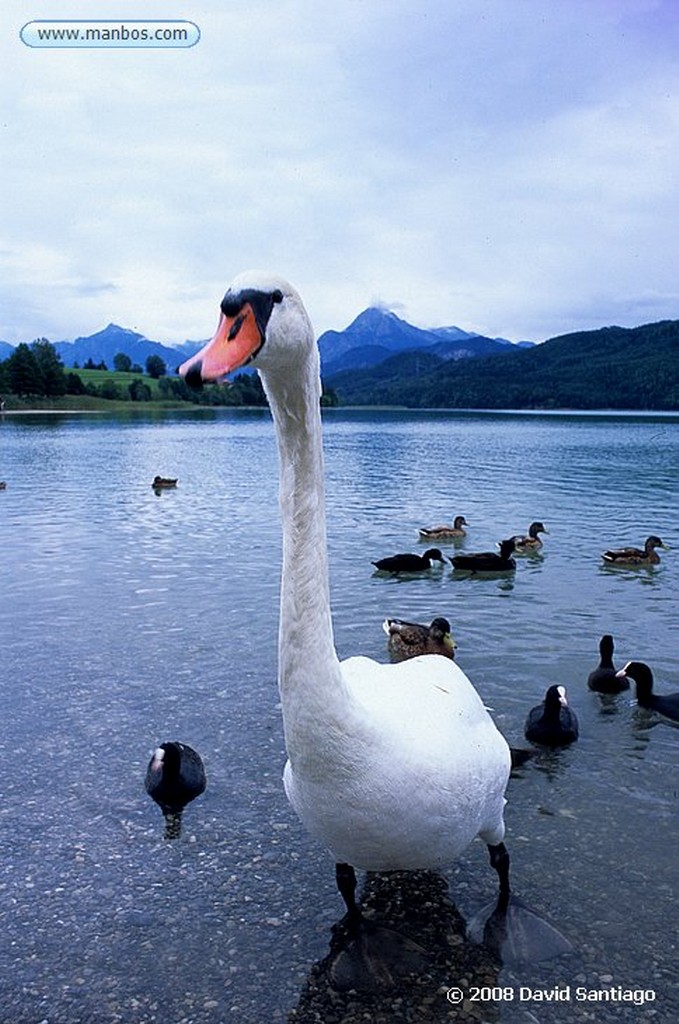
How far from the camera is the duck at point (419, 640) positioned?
10.6m

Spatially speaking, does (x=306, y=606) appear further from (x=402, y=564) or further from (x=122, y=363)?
(x=122, y=363)

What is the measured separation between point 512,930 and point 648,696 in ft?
15.8

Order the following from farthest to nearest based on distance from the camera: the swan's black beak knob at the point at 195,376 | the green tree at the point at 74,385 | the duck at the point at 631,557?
the green tree at the point at 74,385
the duck at the point at 631,557
the swan's black beak knob at the point at 195,376

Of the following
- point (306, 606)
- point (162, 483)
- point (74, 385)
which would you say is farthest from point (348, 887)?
point (74, 385)

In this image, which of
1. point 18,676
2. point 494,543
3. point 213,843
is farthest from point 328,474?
point 213,843

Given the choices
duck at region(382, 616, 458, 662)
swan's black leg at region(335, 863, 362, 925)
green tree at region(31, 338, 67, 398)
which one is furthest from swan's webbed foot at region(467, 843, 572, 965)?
green tree at region(31, 338, 67, 398)

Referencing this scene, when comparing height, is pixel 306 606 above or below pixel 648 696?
above

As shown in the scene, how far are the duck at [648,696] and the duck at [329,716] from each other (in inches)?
178

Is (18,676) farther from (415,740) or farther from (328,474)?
(328,474)

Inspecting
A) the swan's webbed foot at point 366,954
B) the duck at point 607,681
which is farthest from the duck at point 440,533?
the swan's webbed foot at point 366,954

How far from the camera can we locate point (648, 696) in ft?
31.0

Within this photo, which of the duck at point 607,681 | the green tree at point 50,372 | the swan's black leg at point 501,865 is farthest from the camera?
the green tree at point 50,372

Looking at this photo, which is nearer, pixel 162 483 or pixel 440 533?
pixel 440 533

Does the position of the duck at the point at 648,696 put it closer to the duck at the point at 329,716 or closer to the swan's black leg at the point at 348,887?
the duck at the point at 329,716
